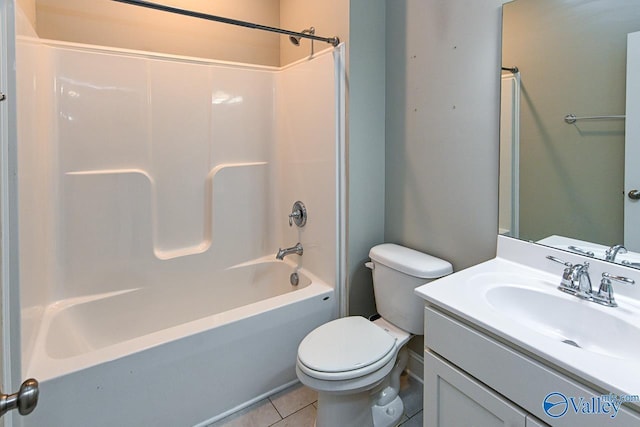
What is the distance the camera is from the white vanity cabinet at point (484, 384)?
0.83m

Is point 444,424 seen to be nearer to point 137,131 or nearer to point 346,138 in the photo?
point 346,138

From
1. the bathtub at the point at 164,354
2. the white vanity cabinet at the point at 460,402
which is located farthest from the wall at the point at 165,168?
the white vanity cabinet at the point at 460,402

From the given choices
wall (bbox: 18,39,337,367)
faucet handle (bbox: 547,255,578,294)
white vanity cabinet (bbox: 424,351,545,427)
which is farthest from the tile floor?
faucet handle (bbox: 547,255,578,294)

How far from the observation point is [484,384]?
101 cm

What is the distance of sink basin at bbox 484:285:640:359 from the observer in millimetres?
987

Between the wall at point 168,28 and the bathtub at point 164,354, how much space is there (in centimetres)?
150

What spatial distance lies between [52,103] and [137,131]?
1.34 ft

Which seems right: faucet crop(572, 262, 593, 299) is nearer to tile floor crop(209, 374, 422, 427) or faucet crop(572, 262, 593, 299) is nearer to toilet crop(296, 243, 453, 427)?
toilet crop(296, 243, 453, 427)

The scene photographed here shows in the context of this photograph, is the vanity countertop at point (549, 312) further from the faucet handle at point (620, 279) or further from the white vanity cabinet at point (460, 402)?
the white vanity cabinet at point (460, 402)

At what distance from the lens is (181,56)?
2.18 metres

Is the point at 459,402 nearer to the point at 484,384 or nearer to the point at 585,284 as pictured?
the point at 484,384

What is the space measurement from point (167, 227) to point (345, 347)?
138cm

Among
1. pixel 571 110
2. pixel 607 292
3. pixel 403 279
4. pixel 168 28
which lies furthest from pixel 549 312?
pixel 168 28

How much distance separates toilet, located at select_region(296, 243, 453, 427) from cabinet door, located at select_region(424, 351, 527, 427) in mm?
256
